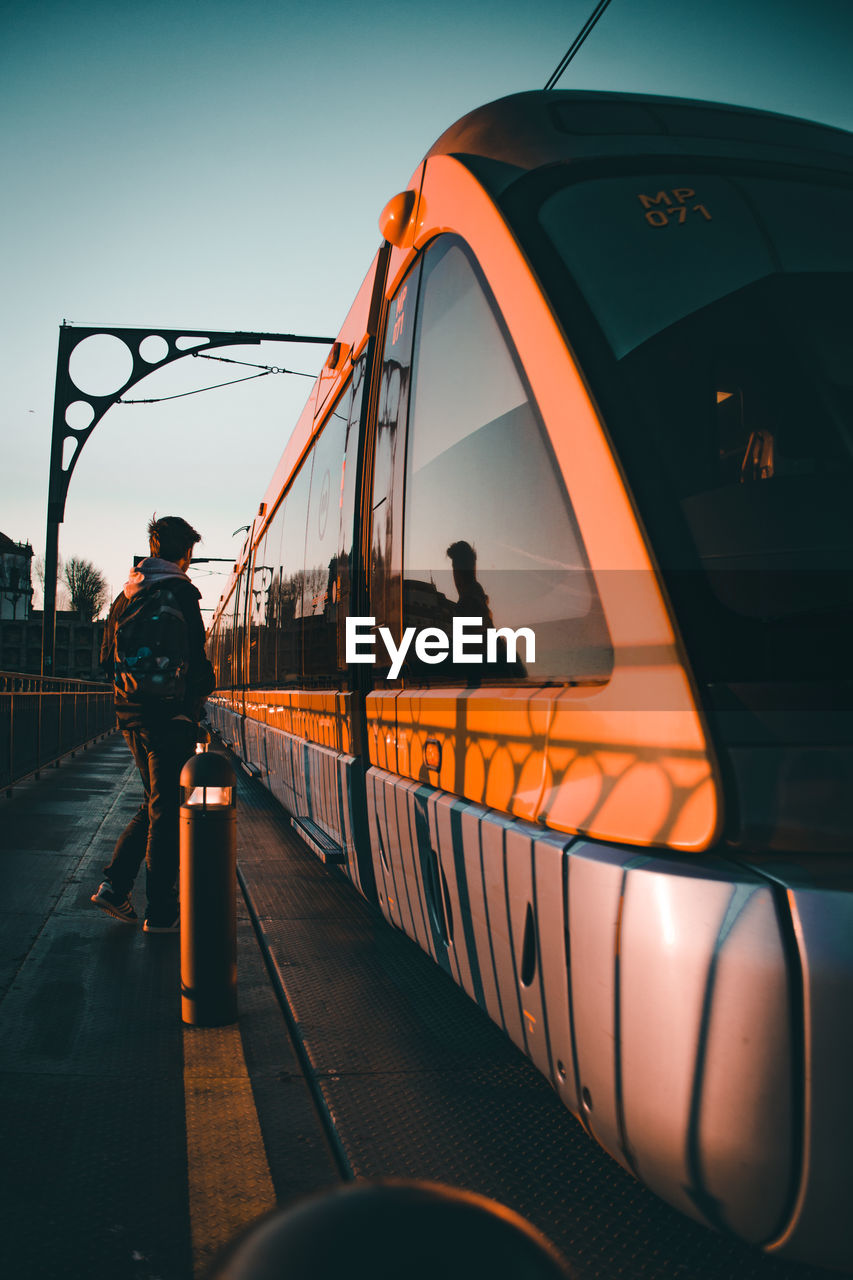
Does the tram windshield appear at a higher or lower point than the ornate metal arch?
lower

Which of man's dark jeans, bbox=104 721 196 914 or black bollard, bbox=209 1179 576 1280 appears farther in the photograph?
man's dark jeans, bbox=104 721 196 914

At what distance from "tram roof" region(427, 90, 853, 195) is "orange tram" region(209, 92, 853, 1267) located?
0.01m

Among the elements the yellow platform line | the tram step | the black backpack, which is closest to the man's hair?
the black backpack

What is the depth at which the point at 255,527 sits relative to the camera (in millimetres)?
11984

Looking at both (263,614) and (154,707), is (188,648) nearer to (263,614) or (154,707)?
(154,707)

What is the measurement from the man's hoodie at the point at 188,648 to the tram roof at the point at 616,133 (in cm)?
270

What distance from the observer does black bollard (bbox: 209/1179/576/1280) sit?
762 mm

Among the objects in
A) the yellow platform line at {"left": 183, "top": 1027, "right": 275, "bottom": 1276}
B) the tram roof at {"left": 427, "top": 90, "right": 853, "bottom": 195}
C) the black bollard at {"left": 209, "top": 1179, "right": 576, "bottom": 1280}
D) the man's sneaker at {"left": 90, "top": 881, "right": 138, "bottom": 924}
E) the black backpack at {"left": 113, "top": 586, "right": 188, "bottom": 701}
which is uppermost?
the tram roof at {"left": 427, "top": 90, "right": 853, "bottom": 195}

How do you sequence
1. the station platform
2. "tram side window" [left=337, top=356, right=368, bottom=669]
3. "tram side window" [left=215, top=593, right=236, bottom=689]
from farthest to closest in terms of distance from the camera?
"tram side window" [left=215, top=593, right=236, bottom=689], "tram side window" [left=337, top=356, right=368, bottom=669], the station platform

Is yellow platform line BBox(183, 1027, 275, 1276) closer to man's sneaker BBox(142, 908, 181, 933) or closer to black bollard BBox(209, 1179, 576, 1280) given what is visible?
black bollard BBox(209, 1179, 576, 1280)

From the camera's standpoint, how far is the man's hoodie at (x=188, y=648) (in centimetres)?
485

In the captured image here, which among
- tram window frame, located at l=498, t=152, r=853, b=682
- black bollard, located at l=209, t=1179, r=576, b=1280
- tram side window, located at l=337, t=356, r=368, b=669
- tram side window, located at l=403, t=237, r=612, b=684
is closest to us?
black bollard, located at l=209, t=1179, r=576, b=1280

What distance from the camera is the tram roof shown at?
2668mm

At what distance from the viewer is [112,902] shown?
4934mm
